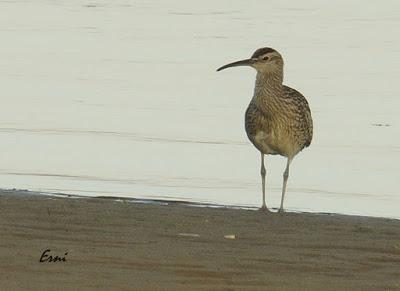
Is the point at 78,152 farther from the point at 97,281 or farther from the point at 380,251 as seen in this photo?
the point at 97,281

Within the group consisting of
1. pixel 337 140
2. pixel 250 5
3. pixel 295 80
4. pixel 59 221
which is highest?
pixel 59 221

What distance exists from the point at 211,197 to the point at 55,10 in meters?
12.9

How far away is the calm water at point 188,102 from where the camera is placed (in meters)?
12.7

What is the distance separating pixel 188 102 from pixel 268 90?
3170 mm

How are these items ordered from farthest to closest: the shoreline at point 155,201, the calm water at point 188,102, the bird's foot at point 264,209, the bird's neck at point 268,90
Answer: the bird's neck at point 268,90 → the calm water at point 188,102 → the shoreline at point 155,201 → the bird's foot at point 264,209

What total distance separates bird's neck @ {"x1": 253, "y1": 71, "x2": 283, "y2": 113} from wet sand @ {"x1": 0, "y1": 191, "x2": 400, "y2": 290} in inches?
85.1

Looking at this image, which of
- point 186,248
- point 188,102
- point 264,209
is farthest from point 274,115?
point 186,248

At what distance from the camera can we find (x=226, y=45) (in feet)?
67.6

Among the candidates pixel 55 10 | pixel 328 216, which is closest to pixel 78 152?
pixel 328 216

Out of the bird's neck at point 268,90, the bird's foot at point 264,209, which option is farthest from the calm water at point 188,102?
the bird's neck at point 268,90

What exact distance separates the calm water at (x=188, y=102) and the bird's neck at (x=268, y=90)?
28.2 inches

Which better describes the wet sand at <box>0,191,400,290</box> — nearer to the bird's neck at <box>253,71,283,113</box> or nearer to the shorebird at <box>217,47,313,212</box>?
the shorebird at <box>217,47,313,212</box>

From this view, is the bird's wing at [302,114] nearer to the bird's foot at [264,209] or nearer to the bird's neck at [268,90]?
the bird's neck at [268,90]

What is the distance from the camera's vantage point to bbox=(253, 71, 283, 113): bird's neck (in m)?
12.9
